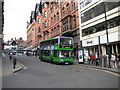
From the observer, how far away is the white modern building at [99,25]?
21984mm

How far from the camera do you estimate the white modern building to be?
22.0 meters

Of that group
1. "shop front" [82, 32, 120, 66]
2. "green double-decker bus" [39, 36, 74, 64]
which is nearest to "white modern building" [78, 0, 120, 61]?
"shop front" [82, 32, 120, 66]

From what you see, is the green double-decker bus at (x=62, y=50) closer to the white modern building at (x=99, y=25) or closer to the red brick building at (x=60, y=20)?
the white modern building at (x=99, y=25)

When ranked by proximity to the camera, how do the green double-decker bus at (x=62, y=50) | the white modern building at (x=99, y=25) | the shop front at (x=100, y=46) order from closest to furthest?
the green double-decker bus at (x=62, y=50), the shop front at (x=100, y=46), the white modern building at (x=99, y=25)

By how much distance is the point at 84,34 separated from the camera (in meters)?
30.6

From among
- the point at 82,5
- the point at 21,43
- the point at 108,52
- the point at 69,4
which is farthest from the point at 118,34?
the point at 21,43

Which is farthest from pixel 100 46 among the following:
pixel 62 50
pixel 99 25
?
pixel 62 50

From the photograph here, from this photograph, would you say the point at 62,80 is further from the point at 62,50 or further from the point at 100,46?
the point at 100,46

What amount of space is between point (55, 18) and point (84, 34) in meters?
17.9

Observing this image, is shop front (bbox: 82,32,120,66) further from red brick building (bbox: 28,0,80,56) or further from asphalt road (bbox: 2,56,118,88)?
asphalt road (bbox: 2,56,118,88)

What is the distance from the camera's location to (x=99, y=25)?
26031 mm

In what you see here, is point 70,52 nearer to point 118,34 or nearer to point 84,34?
point 118,34

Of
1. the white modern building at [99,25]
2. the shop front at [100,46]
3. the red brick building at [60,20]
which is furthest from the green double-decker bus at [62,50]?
the red brick building at [60,20]

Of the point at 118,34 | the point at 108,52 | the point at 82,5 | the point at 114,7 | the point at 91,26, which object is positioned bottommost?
the point at 108,52
